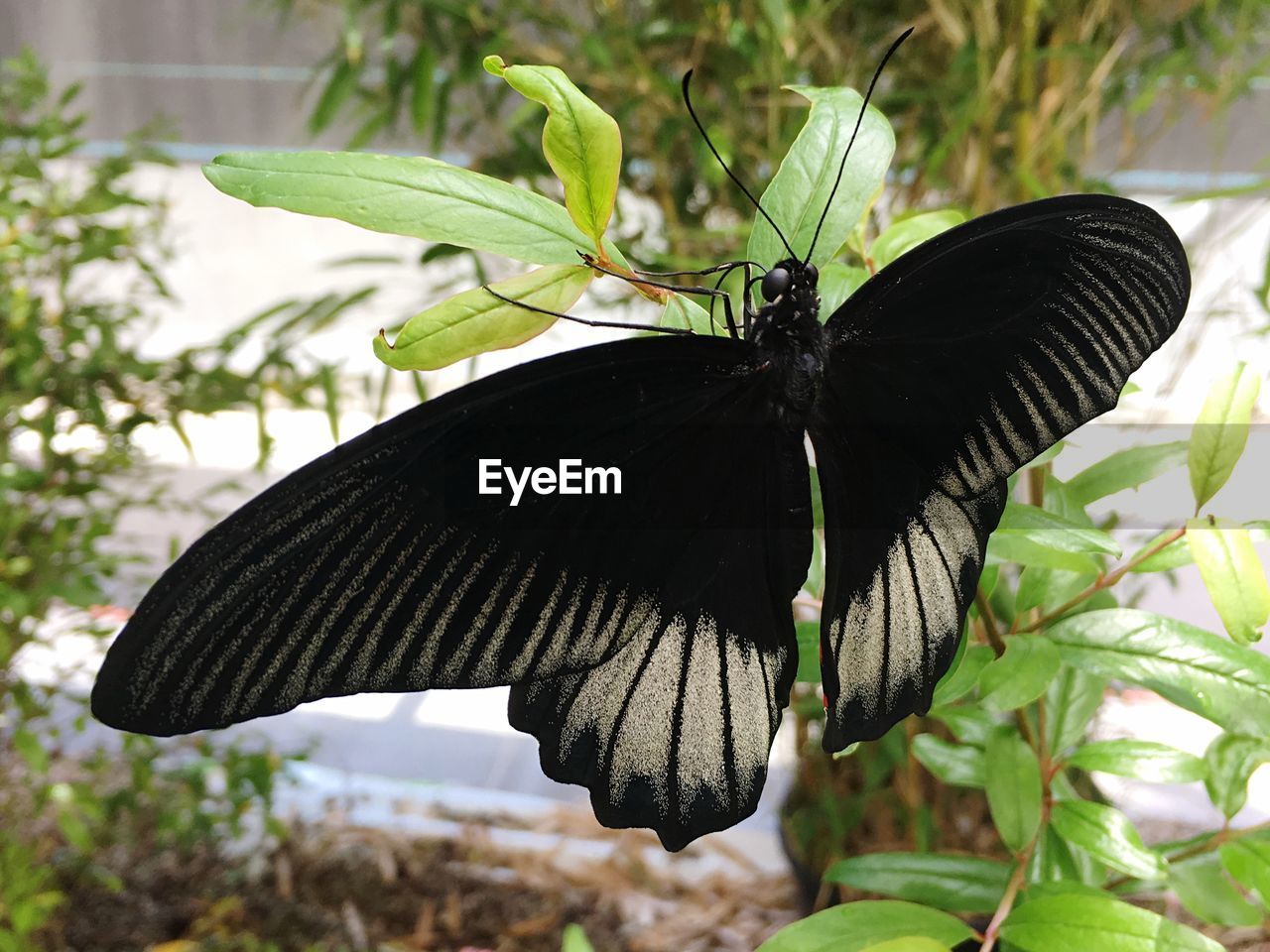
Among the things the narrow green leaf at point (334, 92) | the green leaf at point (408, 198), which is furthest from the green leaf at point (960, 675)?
the narrow green leaf at point (334, 92)

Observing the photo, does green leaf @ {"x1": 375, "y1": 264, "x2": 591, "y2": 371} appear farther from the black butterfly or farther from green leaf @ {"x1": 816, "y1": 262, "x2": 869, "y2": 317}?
green leaf @ {"x1": 816, "y1": 262, "x2": 869, "y2": 317}

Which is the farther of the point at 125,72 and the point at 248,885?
the point at 125,72

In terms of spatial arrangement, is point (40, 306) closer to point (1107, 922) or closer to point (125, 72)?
point (125, 72)

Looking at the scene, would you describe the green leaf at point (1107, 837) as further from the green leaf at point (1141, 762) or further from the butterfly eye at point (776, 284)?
the butterfly eye at point (776, 284)

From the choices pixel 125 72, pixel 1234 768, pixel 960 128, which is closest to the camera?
pixel 1234 768

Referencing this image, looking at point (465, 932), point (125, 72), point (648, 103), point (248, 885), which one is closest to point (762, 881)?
point (465, 932)
